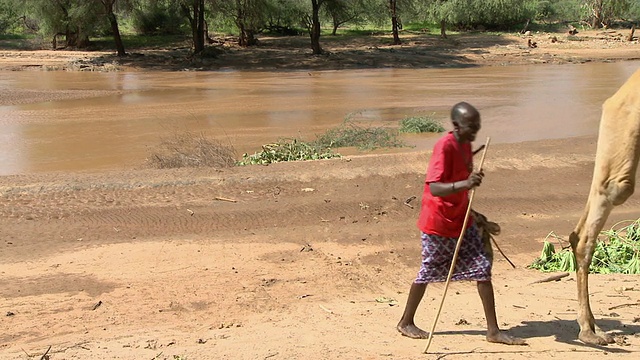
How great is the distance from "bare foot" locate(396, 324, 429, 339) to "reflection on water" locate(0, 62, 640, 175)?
1015 centimetres

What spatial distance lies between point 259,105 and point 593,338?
1921 cm

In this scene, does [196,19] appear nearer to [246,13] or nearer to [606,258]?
[246,13]

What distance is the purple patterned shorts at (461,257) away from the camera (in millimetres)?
5031

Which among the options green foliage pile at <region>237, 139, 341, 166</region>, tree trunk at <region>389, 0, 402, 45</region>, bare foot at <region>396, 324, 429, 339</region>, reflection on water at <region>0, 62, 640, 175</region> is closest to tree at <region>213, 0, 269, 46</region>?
reflection on water at <region>0, 62, 640, 175</region>

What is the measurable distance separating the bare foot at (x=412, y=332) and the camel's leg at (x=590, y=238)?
3.48ft

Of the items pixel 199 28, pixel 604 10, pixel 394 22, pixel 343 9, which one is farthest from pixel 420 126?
pixel 604 10

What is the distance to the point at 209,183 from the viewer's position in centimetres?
1061

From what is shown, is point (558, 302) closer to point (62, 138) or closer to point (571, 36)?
point (62, 138)

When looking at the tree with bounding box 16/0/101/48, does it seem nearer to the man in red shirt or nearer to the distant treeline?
the distant treeline

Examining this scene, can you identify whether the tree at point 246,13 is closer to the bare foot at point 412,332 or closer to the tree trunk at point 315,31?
the tree trunk at point 315,31

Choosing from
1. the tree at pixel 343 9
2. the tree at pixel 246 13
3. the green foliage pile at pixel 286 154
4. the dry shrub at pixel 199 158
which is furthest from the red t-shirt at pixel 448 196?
the tree at pixel 343 9

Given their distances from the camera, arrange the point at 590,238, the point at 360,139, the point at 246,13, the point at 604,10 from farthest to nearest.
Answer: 1. the point at 604,10
2. the point at 246,13
3. the point at 360,139
4. the point at 590,238

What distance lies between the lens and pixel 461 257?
5082mm

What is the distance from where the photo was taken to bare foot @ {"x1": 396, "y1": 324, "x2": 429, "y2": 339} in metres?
5.23
